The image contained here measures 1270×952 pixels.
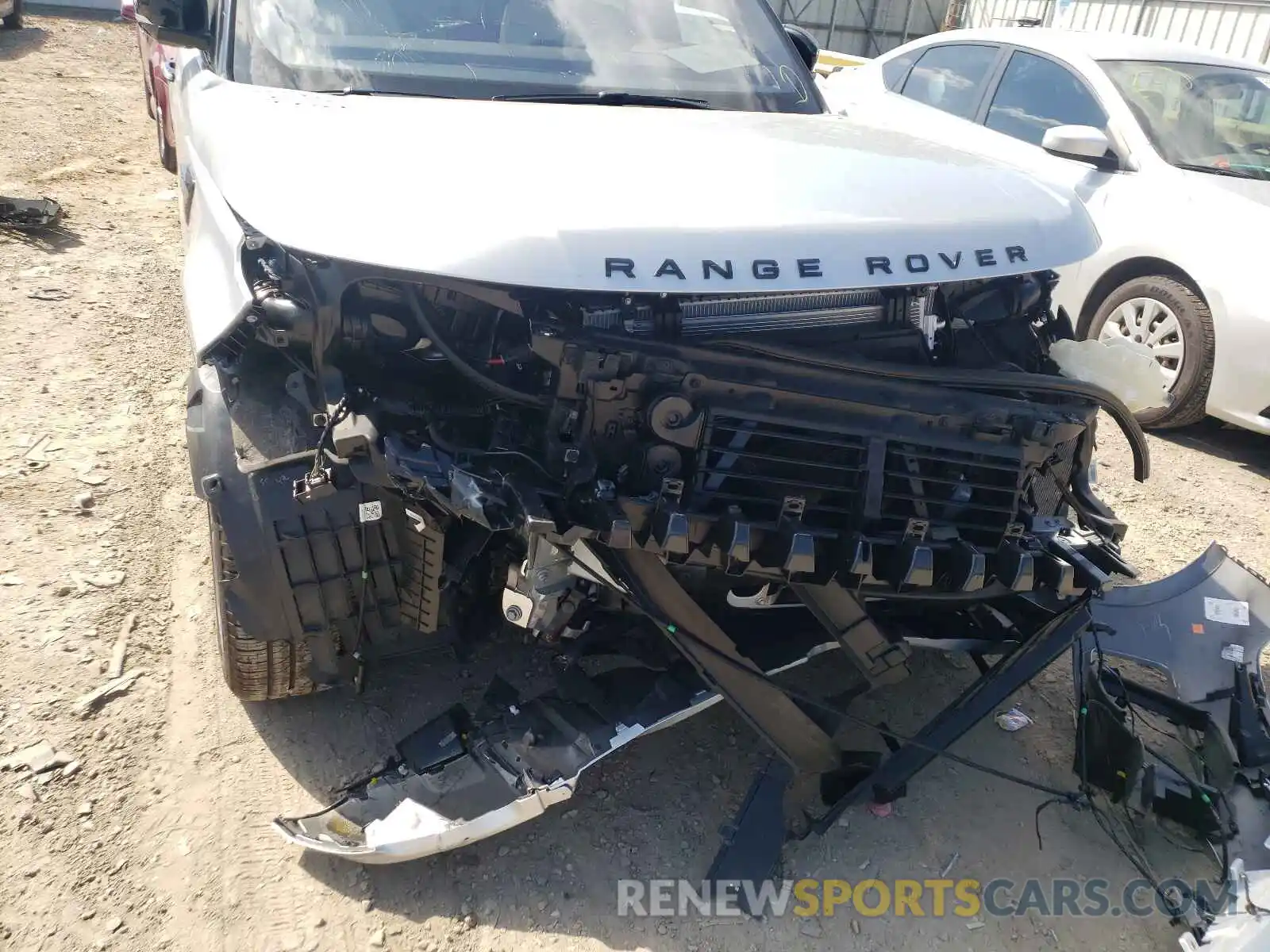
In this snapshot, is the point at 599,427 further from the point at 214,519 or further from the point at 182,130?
the point at 182,130

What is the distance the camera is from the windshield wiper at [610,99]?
2.87 meters

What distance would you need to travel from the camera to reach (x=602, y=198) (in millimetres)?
2014

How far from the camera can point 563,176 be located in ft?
6.82

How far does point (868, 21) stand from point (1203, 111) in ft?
59.6

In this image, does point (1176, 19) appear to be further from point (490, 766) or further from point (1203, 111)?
point (490, 766)

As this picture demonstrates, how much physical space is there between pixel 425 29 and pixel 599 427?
1678mm

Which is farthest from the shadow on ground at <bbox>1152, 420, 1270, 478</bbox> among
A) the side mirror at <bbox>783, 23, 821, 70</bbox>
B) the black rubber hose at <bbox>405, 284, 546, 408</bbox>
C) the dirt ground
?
the black rubber hose at <bbox>405, 284, 546, 408</bbox>

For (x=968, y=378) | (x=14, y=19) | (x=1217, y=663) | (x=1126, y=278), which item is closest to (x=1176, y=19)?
(x=1126, y=278)

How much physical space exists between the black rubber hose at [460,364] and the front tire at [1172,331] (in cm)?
376

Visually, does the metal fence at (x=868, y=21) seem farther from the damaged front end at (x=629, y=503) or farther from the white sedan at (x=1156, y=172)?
the damaged front end at (x=629, y=503)

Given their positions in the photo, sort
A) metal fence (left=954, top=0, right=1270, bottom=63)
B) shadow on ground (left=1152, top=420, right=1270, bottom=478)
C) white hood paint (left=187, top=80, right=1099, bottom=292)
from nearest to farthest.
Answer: white hood paint (left=187, top=80, right=1099, bottom=292) < shadow on ground (left=1152, top=420, right=1270, bottom=478) < metal fence (left=954, top=0, right=1270, bottom=63)

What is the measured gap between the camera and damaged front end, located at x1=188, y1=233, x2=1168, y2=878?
2107 millimetres

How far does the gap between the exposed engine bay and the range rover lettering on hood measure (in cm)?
21

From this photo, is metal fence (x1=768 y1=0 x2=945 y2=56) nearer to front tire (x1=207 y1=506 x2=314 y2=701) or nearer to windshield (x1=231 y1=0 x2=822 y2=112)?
windshield (x1=231 y1=0 x2=822 y2=112)
